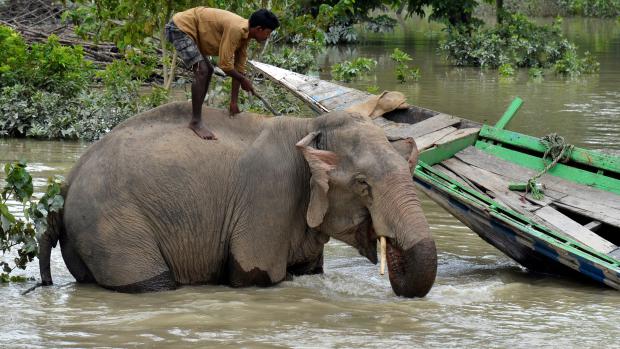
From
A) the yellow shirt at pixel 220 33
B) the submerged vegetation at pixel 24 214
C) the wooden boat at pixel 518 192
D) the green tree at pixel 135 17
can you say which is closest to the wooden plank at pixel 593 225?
the wooden boat at pixel 518 192

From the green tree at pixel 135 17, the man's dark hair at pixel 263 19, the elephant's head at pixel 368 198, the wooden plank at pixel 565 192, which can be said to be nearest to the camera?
the elephant's head at pixel 368 198

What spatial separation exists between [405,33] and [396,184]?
36.3 meters

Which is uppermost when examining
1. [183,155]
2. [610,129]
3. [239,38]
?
[239,38]

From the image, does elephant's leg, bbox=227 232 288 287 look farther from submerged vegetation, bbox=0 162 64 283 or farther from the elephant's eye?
submerged vegetation, bbox=0 162 64 283

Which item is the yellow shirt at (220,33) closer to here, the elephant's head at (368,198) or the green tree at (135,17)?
the elephant's head at (368,198)

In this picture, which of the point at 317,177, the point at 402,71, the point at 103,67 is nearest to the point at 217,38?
the point at 317,177

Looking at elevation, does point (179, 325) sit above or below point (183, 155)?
below

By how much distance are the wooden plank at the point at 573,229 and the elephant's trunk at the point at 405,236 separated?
1.56 m

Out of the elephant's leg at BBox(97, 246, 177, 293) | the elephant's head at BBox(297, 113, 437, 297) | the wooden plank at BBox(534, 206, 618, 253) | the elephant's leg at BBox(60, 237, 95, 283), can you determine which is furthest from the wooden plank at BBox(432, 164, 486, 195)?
the elephant's leg at BBox(60, 237, 95, 283)

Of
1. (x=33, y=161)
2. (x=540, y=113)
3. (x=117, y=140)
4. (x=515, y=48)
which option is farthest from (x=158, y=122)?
(x=515, y=48)

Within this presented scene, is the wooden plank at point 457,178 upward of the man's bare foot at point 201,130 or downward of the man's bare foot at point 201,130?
downward

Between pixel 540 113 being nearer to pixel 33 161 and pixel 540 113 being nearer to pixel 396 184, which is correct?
pixel 33 161

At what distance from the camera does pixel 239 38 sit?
26.9 feet

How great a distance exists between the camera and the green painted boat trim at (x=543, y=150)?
919 centimetres
